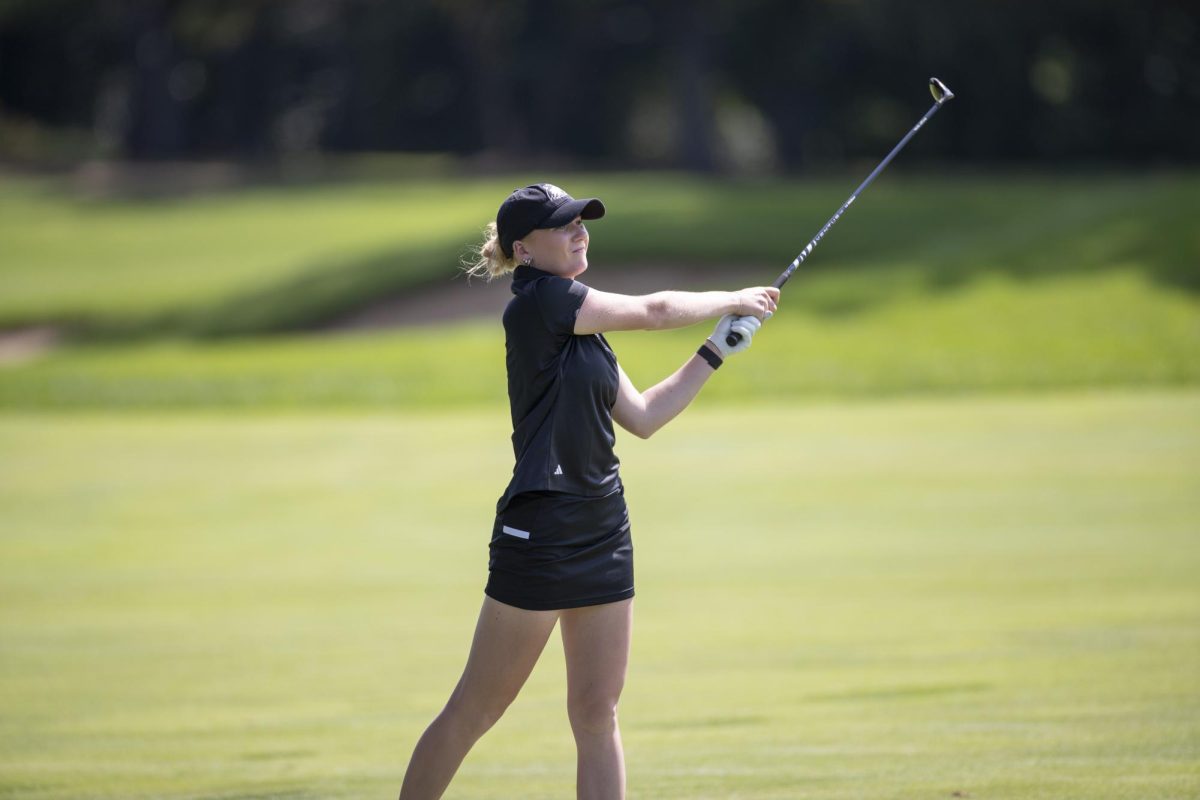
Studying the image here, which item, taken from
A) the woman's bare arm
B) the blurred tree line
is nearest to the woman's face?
the woman's bare arm

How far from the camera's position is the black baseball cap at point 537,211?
13.8ft

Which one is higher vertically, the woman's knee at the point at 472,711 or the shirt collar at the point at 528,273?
the shirt collar at the point at 528,273

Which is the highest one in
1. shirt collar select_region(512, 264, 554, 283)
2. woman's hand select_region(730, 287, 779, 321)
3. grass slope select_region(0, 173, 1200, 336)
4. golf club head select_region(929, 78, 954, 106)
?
grass slope select_region(0, 173, 1200, 336)

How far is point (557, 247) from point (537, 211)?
11 centimetres

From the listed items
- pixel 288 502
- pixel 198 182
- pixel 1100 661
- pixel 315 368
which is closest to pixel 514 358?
pixel 1100 661

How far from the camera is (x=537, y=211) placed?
4215 millimetres

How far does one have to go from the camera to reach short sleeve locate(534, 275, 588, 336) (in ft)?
13.4

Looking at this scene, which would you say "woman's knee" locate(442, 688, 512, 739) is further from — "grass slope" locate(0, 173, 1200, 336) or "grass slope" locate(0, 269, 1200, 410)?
"grass slope" locate(0, 173, 1200, 336)

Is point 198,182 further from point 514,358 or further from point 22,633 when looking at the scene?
point 514,358

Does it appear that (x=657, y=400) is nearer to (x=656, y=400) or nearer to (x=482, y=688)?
(x=656, y=400)

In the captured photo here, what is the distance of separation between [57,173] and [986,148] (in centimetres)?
2880

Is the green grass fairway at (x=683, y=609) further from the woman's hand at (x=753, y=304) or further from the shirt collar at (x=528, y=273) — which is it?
the shirt collar at (x=528, y=273)

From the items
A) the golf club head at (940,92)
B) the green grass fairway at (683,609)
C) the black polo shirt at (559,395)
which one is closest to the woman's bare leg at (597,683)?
the black polo shirt at (559,395)

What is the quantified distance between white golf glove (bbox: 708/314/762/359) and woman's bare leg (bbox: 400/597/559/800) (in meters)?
0.87
